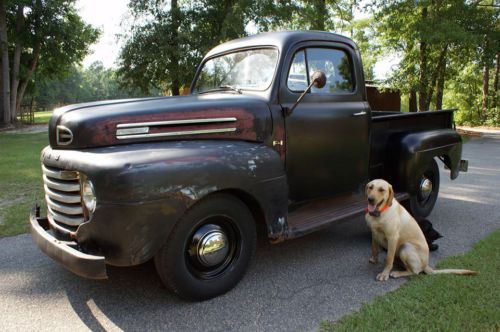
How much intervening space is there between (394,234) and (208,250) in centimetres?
155

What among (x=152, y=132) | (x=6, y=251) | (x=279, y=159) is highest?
(x=152, y=132)

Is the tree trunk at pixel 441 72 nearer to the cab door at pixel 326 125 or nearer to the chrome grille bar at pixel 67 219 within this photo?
the cab door at pixel 326 125

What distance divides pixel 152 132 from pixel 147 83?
57.7ft

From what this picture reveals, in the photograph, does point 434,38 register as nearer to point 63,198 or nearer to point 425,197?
point 425,197

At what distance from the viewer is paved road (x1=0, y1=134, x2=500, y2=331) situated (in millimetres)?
2643

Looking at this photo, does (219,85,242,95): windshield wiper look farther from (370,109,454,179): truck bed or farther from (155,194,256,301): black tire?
(370,109,454,179): truck bed

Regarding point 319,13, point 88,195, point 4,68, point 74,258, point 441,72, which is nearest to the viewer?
point 74,258

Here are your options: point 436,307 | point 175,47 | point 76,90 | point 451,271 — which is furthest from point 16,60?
point 76,90

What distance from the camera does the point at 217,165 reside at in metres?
2.74

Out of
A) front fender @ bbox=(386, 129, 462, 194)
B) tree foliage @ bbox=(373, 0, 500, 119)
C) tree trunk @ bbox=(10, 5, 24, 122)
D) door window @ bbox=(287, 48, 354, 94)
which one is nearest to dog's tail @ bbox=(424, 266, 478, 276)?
front fender @ bbox=(386, 129, 462, 194)

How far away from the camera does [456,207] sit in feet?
18.2

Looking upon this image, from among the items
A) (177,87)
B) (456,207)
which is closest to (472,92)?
(177,87)

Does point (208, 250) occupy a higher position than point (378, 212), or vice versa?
point (378, 212)

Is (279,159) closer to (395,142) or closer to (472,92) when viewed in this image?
(395,142)
